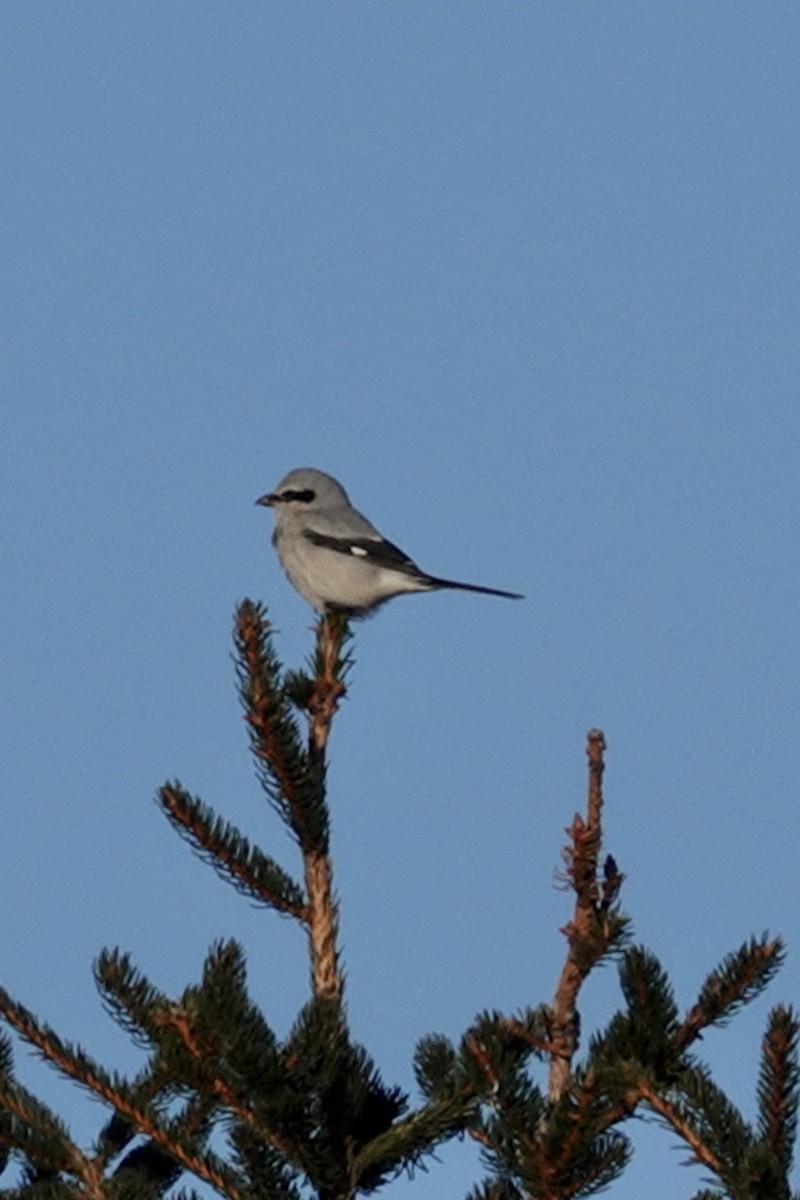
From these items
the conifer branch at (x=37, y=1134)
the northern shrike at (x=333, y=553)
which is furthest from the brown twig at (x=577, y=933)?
the northern shrike at (x=333, y=553)

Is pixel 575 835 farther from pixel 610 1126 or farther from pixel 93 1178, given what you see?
pixel 93 1178

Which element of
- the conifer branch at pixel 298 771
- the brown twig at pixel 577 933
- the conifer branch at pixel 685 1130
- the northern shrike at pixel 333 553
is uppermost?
the northern shrike at pixel 333 553

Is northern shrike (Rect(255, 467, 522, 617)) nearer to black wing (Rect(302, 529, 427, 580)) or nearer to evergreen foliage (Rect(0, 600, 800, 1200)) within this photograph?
black wing (Rect(302, 529, 427, 580))

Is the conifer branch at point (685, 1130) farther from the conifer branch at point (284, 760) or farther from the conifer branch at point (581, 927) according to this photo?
the conifer branch at point (284, 760)

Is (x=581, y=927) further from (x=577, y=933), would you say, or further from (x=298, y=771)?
(x=298, y=771)

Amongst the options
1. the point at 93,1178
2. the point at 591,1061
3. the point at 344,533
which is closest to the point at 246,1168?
the point at 93,1178
